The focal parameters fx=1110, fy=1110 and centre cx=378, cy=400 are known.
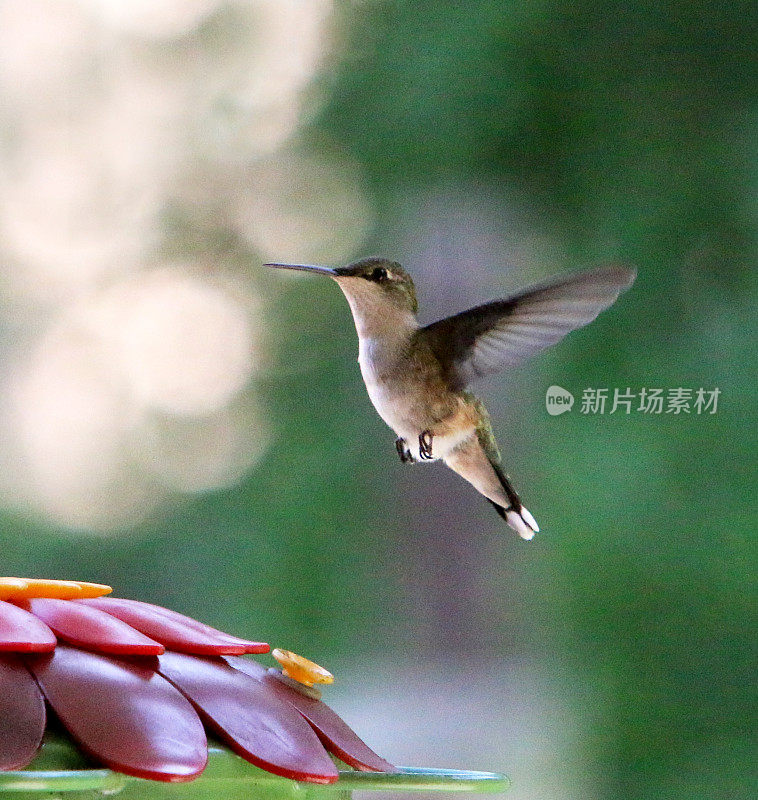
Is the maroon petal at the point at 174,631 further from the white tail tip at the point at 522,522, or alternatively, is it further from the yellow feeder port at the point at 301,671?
the white tail tip at the point at 522,522

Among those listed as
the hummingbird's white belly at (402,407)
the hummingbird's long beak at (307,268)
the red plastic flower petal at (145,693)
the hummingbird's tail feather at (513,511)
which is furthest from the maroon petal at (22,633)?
the hummingbird's tail feather at (513,511)

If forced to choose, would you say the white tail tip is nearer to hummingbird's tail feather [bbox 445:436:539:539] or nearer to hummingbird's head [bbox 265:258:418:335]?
hummingbird's tail feather [bbox 445:436:539:539]

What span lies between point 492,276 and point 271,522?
1.24 metres

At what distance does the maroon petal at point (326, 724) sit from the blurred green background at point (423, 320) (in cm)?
258

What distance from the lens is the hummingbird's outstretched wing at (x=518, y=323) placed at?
130 cm

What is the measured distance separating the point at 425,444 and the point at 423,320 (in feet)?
5.56

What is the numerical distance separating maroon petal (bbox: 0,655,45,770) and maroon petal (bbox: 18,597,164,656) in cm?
7

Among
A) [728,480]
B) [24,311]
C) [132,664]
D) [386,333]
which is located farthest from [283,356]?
[132,664]

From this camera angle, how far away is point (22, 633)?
3.06ft

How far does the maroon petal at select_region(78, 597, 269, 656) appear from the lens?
1.08 metres

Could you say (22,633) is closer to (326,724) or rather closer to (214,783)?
(214,783)

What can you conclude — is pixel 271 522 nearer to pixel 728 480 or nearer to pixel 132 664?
pixel 728 480

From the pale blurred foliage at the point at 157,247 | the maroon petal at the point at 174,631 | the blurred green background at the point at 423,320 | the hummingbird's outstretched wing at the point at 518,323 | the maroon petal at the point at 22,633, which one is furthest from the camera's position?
the pale blurred foliage at the point at 157,247

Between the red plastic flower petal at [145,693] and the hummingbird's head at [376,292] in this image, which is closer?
the red plastic flower petal at [145,693]
